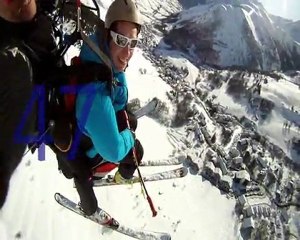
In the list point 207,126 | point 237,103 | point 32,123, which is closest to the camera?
point 32,123

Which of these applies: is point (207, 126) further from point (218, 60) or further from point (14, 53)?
point (218, 60)

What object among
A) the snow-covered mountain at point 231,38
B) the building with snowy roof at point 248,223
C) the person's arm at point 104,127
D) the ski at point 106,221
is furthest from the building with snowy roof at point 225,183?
the snow-covered mountain at point 231,38

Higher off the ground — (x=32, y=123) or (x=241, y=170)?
(x=32, y=123)

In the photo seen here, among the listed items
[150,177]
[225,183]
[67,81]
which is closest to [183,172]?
[150,177]

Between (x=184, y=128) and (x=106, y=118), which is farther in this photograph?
(x=184, y=128)

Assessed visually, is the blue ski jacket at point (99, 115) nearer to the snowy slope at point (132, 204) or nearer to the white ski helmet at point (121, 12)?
the white ski helmet at point (121, 12)

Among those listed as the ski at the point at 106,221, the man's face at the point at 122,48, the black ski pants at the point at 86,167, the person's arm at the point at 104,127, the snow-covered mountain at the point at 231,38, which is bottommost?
the snow-covered mountain at the point at 231,38

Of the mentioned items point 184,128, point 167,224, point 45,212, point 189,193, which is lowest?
point 184,128

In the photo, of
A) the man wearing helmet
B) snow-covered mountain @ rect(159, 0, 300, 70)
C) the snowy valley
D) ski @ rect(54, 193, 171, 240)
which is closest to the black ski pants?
the man wearing helmet

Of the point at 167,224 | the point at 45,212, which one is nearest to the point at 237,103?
the point at 167,224
